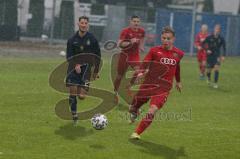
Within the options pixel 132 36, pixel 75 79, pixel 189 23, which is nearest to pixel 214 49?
pixel 132 36

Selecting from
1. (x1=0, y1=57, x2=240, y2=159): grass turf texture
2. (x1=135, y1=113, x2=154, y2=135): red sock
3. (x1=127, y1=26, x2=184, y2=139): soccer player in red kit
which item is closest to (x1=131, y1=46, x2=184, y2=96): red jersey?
Result: (x1=127, y1=26, x2=184, y2=139): soccer player in red kit

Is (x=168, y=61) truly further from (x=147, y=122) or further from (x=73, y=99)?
(x=73, y=99)

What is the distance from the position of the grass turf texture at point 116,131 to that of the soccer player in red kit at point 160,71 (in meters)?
0.65

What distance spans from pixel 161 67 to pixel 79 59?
2033 millimetres

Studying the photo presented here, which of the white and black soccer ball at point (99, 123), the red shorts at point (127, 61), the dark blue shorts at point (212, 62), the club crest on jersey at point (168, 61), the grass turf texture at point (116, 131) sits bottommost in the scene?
the grass turf texture at point (116, 131)

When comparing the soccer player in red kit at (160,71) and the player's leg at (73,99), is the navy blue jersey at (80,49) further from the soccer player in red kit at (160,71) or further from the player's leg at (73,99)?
the soccer player in red kit at (160,71)

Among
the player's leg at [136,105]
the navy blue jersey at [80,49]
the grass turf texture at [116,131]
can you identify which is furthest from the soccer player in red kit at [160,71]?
the navy blue jersey at [80,49]

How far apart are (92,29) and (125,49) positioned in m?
26.3

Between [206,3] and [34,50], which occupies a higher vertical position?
[206,3]

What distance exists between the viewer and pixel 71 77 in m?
12.2

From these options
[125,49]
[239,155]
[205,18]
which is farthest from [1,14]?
[239,155]

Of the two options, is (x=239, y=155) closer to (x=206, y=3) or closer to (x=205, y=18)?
(x=205, y=18)

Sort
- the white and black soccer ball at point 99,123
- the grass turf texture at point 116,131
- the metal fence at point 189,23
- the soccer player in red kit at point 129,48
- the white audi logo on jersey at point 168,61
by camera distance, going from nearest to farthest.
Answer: the grass turf texture at point 116,131, the white audi logo on jersey at point 168,61, the white and black soccer ball at point 99,123, the soccer player in red kit at point 129,48, the metal fence at point 189,23

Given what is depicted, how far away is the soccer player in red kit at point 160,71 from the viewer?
11.0 meters
